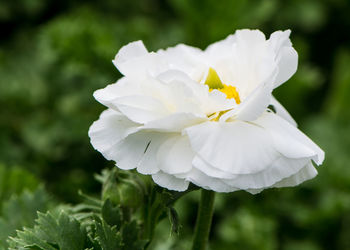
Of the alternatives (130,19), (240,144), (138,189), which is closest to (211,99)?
(240,144)

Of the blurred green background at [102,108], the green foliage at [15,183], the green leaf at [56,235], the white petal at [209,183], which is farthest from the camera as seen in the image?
the blurred green background at [102,108]

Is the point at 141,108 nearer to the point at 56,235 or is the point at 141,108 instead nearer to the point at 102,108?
the point at 56,235

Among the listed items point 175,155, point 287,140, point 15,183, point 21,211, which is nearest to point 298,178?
point 287,140

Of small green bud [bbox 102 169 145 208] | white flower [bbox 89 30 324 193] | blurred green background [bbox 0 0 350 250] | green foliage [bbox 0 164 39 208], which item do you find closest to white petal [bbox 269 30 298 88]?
white flower [bbox 89 30 324 193]

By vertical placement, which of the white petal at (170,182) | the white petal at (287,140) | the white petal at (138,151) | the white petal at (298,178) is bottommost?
the white petal at (170,182)

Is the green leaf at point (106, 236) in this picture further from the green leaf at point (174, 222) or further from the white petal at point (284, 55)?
the white petal at point (284, 55)

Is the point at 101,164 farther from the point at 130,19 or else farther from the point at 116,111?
the point at 116,111

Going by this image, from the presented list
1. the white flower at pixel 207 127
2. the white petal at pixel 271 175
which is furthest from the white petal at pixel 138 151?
the white petal at pixel 271 175

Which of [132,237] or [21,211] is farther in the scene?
[21,211]
